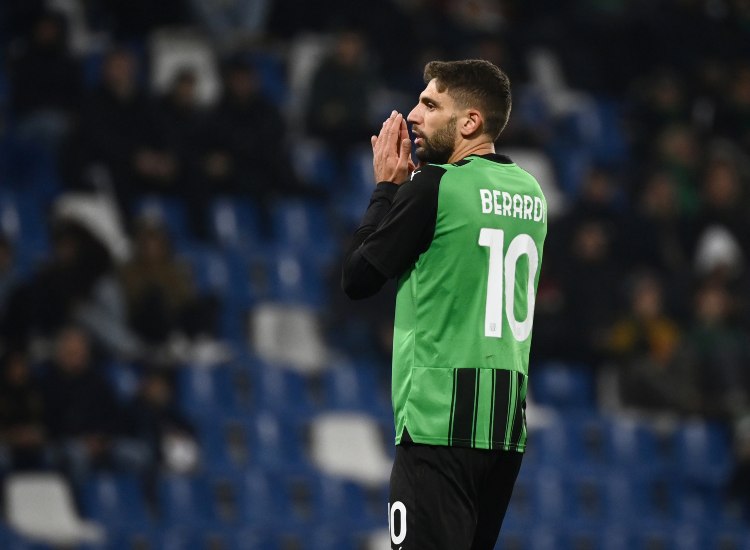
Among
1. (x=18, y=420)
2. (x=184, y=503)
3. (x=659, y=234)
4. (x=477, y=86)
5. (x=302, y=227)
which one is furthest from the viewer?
(x=659, y=234)

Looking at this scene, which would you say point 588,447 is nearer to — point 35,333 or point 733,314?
point 733,314

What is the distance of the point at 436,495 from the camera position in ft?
10.8

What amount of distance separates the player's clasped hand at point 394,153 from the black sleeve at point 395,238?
0.11 meters

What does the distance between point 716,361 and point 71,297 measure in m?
4.35

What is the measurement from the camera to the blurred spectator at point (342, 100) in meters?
10.6

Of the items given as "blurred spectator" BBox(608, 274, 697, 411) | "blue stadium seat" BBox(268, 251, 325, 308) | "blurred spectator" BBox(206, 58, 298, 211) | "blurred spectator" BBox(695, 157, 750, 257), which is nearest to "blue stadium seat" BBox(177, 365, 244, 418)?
"blue stadium seat" BBox(268, 251, 325, 308)

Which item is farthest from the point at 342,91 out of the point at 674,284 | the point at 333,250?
the point at 674,284

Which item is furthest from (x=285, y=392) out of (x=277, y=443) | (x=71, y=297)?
(x=71, y=297)

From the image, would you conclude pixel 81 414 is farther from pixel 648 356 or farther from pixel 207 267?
pixel 648 356

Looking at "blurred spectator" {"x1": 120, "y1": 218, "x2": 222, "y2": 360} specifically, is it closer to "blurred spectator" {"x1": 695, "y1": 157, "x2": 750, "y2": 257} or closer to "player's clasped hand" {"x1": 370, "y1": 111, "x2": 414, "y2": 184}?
"blurred spectator" {"x1": 695, "y1": 157, "x2": 750, "y2": 257}

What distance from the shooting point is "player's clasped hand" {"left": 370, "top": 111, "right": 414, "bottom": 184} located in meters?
3.45

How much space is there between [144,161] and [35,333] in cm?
172

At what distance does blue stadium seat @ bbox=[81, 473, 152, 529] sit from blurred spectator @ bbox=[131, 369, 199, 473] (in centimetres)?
29

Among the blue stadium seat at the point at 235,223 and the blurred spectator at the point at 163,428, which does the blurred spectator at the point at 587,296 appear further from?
the blurred spectator at the point at 163,428
